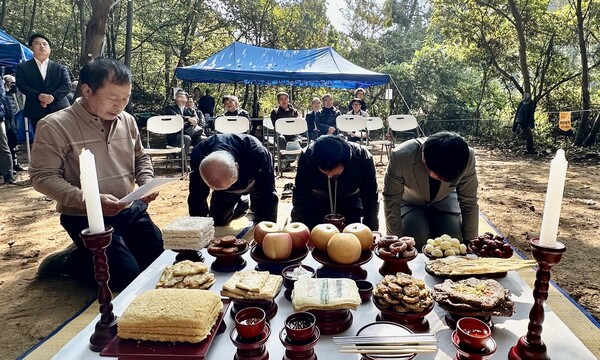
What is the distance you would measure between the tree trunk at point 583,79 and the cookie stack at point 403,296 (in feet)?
31.4

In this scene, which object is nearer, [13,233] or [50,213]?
[13,233]

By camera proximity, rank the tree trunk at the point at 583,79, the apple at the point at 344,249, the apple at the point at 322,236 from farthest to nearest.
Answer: the tree trunk at the point at 583,79 < the apple at the point at 322,236 < the apple at the point at 344,249

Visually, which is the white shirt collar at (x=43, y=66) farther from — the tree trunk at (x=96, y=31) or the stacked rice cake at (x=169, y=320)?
the stacked rice cake at (x=169, y=320)

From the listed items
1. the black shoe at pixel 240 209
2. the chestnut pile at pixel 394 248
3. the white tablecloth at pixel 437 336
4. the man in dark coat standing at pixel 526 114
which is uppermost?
the man in dark coat standing at pixel 526 114

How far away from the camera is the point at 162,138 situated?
12.6 meters

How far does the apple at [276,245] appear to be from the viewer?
5.05 ft

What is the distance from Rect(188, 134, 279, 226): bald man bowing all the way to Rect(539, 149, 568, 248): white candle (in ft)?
6.45

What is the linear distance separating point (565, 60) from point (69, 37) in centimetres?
1871

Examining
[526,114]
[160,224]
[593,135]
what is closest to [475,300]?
[160,224]

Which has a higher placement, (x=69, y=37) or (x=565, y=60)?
(x=69, y=37)

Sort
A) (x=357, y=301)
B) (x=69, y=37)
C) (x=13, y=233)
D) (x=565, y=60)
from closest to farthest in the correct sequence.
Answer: (x=357, y=301), (x=13, y=233), (x=565, y=60), (x=69, y=37)

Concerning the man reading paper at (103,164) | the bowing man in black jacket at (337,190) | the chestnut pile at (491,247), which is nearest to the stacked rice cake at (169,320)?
the man reading paper at (103,164)

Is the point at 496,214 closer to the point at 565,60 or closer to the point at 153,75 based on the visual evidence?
the point at 565,60

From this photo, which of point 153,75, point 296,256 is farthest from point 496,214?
point 153,75
